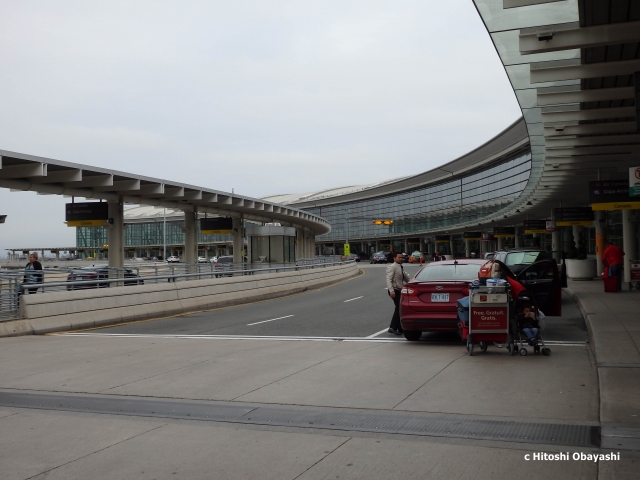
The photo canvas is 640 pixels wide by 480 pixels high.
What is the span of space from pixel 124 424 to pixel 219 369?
3.15m

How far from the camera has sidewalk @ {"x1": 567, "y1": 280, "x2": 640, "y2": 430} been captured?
6581 millimetres

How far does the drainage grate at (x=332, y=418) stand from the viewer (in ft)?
19.9

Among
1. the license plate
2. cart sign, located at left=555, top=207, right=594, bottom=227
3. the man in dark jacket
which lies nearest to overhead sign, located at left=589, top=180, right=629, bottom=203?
cart sign, located at left=555, top=207, right=594, bottom=227

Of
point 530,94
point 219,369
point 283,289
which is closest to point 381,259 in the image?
point 283,289

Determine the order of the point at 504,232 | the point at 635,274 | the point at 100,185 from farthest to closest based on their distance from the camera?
1. the point at 504,232
2. the point at 100,185
3. the point at 635,274

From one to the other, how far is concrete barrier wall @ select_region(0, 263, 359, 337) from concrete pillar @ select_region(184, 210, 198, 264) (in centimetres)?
793

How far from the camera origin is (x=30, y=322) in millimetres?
15906

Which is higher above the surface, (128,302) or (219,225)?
(219,225)

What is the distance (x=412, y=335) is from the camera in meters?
12.6

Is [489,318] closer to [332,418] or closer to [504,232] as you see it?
[332,418]

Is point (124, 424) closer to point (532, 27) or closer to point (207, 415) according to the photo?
point (207, 415)

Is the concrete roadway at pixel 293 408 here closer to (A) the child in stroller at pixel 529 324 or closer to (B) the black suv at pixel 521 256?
(A) the child in stroller at pixel 529 324

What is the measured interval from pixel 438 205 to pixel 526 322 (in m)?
84.5

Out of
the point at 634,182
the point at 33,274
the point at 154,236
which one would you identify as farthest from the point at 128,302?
the point at 154,236
